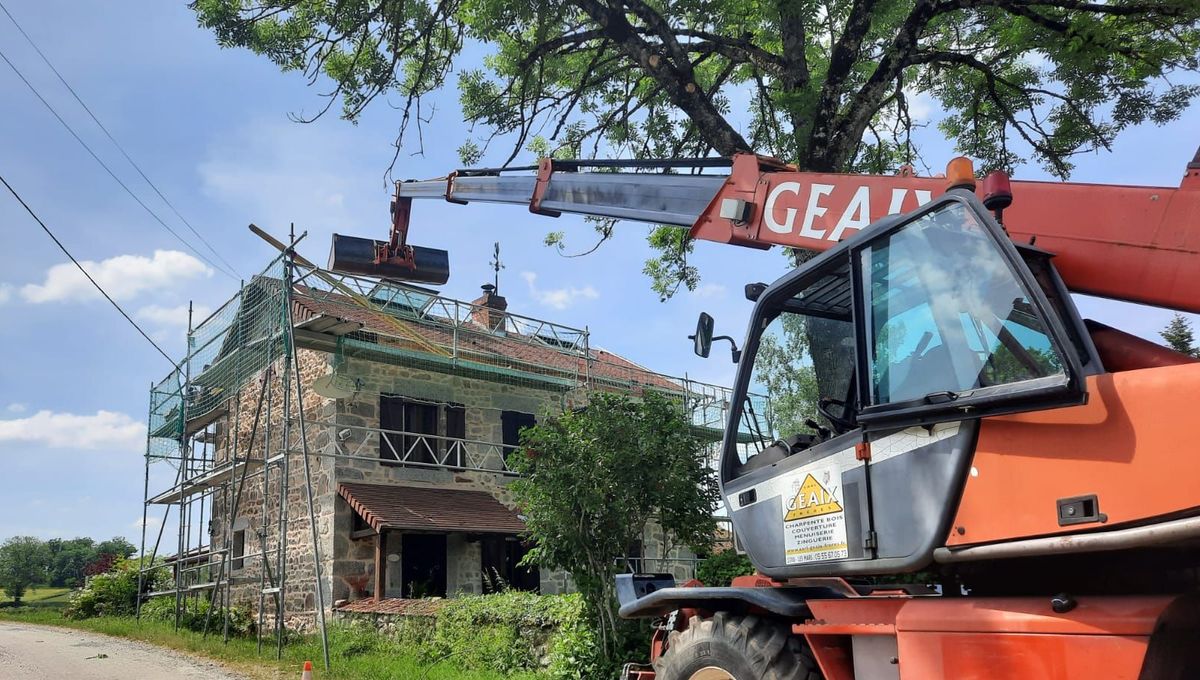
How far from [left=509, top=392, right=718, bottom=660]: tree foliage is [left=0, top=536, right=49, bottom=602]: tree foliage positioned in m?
37.5

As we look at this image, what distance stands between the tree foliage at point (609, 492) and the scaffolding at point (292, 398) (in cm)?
549

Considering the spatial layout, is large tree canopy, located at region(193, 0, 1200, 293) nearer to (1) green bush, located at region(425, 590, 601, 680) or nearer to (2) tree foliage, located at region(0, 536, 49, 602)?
(1) green bush, located at region(425, 590, 601, 680)

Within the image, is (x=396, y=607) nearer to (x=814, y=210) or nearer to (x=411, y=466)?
(x=411, y=466)

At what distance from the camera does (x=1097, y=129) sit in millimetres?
10250

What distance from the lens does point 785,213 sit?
17.5 ft

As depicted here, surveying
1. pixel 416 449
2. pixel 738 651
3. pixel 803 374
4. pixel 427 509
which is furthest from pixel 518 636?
pixel 416 449

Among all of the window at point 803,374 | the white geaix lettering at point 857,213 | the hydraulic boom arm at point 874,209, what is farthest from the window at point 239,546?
the white geaix lettering at point 857,213

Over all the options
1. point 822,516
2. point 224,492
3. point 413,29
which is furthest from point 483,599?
point 224,492

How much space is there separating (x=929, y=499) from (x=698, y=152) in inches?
385

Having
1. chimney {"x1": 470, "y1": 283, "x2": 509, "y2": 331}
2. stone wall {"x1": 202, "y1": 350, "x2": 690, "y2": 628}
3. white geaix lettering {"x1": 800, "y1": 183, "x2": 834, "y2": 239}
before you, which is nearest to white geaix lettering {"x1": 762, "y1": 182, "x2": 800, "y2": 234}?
white geaix lettering {"x1": 800, "y1": 183, "x2": 834, "y2": 239}

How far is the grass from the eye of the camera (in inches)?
408

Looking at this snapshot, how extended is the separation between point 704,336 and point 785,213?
1141 mm

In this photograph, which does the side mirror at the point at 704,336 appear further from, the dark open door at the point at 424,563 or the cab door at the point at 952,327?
the dark open door at the point at 424,563

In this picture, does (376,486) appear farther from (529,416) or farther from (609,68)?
(609,68)
